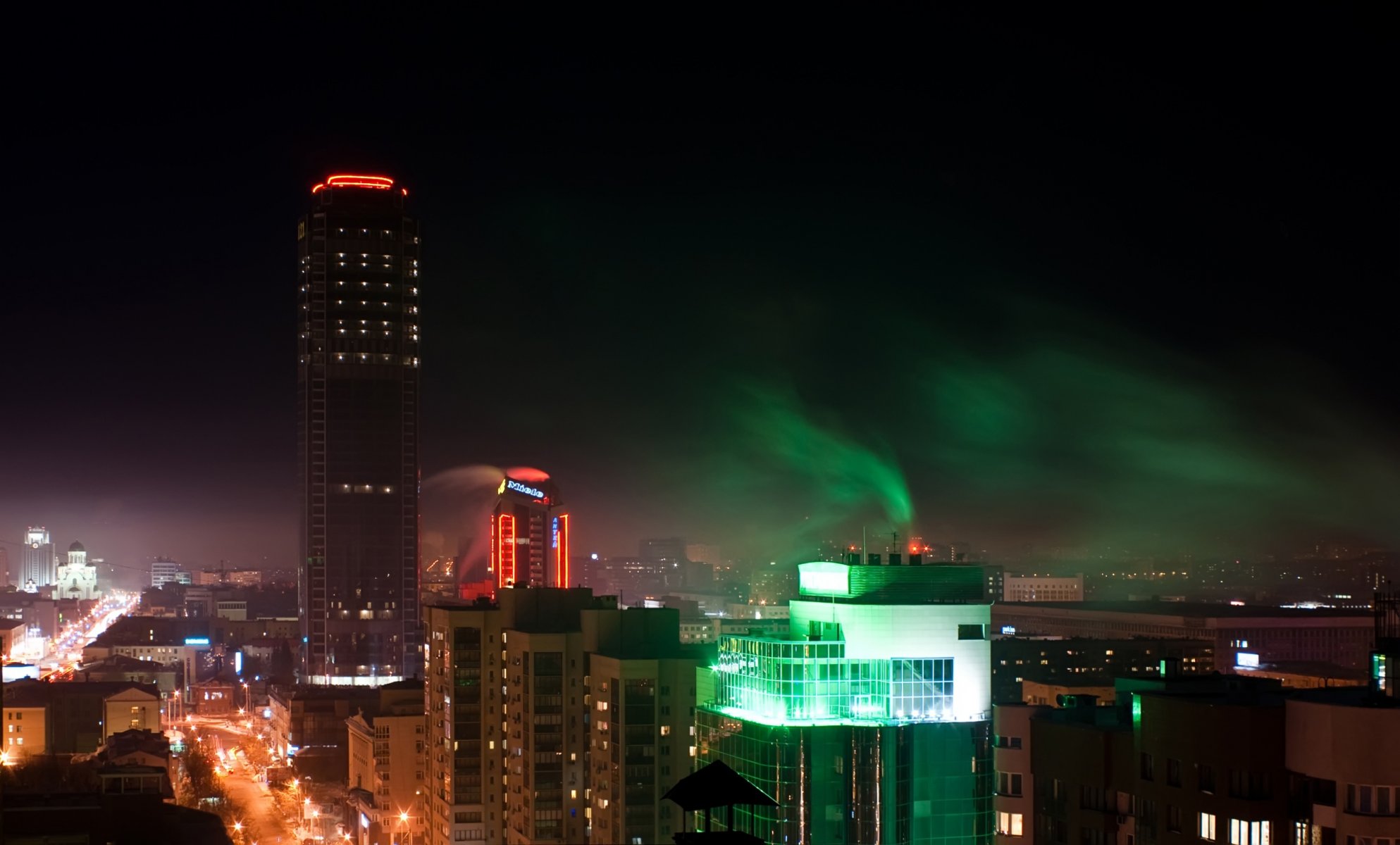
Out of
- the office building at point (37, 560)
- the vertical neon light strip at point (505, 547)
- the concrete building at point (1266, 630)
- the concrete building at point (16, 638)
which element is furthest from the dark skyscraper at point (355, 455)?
the office building at point (37, 560)

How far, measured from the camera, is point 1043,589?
61.3 metres

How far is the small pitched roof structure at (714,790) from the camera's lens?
5.08m

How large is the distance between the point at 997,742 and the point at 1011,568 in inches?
1640

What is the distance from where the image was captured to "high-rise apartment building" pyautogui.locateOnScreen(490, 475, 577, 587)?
142ft

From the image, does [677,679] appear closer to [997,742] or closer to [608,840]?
[608,840]

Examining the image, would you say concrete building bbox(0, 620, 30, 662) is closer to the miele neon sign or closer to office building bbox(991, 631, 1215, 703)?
the miele neon sign

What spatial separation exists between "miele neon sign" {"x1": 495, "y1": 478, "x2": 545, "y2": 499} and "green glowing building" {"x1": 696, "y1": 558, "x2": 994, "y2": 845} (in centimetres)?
2581

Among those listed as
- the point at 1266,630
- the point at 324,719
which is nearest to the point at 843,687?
the point at 324,719

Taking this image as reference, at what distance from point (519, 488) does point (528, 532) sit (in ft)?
4.16

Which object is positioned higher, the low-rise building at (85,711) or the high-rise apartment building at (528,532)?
the high-rise apartment building at (528,532)

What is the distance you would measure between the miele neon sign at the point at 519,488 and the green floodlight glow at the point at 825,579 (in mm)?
25662

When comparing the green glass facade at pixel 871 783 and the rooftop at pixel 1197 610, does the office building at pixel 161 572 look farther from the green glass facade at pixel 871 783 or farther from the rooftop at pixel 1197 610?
the green glass facade at pixel 871 783

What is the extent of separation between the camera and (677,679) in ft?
77.9

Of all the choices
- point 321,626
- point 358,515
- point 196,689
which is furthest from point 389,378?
point 196,689
